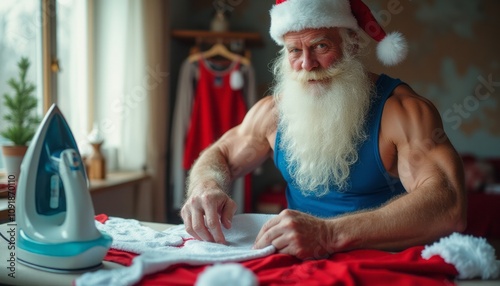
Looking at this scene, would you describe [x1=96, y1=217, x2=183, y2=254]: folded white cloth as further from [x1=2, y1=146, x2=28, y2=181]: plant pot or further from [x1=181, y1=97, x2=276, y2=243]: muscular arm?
[x1=2, y1=146, x2=28, y2=181]: plant pot

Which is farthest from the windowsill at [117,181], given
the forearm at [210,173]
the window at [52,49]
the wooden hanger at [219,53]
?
the wooden hanger at [219,53]

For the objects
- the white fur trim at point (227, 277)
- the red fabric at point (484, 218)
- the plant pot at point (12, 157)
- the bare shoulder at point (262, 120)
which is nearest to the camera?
the white fur trim at point (227, 277)

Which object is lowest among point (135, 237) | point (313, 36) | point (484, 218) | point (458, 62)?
point (484, 218)

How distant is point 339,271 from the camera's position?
30.3 inches

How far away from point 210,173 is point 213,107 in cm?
186

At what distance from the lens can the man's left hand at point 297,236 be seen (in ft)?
2.92

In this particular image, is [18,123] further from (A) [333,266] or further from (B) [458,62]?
(B) [458,62]

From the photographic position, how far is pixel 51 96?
7.42 ft

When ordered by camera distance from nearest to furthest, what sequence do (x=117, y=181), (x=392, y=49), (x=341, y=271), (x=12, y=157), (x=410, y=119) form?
(x=341, y=271)
(x=410, y=119)
(x=392, y=49)
(x=12, y=157)
(x=117, y=181)

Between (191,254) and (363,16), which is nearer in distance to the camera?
(191,254)

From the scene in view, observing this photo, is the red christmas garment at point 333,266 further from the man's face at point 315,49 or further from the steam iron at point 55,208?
the man's face at point 315,49

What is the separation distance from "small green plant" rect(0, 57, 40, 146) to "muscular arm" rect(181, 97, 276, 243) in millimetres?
797

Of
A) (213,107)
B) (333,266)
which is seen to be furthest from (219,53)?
(333,266)

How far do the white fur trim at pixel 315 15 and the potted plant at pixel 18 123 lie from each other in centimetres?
108
